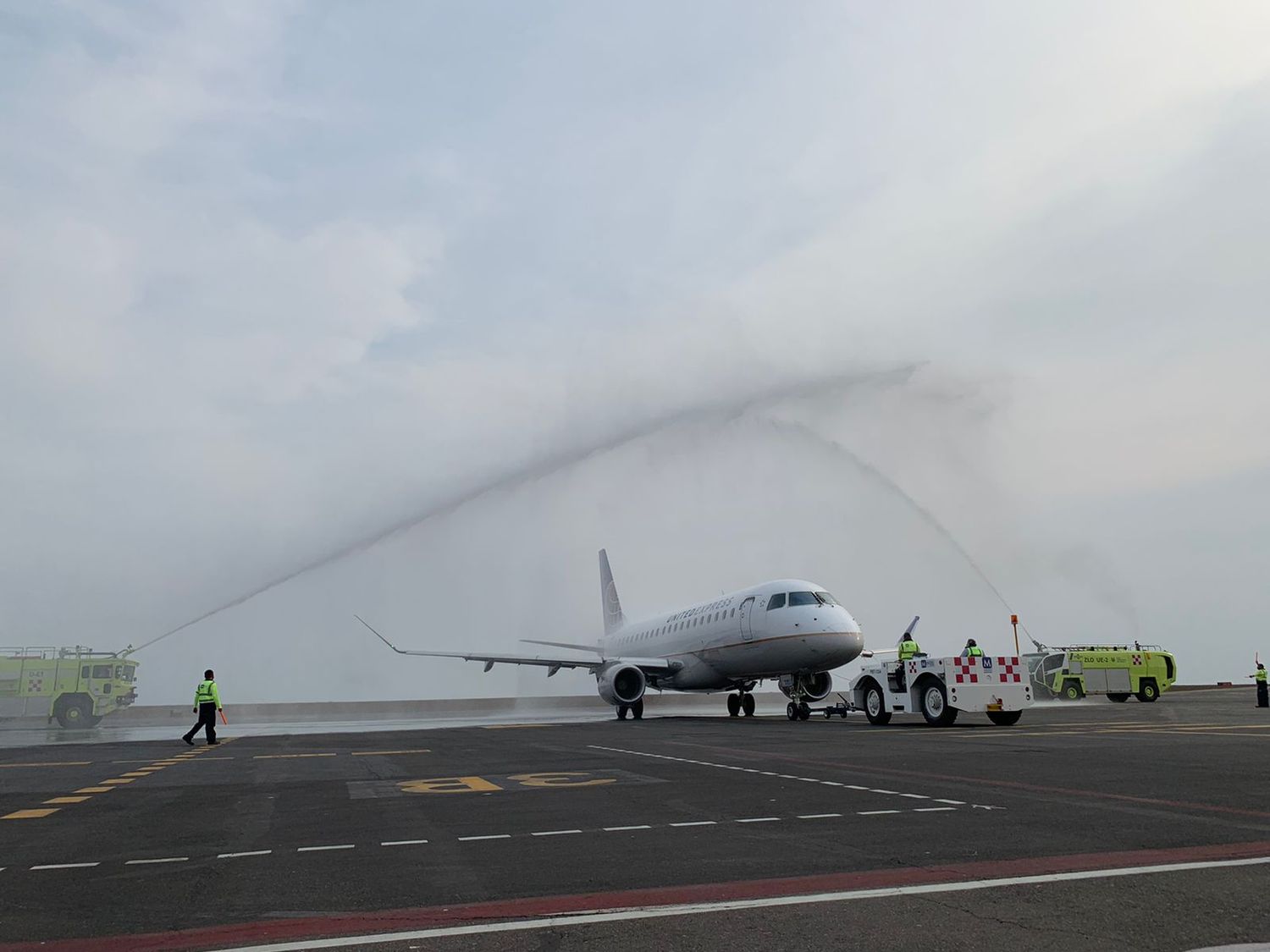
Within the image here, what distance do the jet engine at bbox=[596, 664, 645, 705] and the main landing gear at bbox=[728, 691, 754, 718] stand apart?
489 cm

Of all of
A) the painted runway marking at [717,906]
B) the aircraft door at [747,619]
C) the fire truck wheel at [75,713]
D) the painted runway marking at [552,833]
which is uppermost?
the aircraft door at [747,619]

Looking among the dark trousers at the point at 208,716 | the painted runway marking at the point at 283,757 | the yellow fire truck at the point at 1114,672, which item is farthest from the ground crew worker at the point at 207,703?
the yellow fire truck at the point at 1114,672

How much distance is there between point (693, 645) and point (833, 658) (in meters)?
7.40

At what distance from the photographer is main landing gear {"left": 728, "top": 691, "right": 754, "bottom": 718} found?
1608 inches

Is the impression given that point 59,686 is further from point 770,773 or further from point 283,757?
point 770,773

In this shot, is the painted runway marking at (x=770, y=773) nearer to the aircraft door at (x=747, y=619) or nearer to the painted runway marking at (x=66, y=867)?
the painted runway marking at (x=66, y=867)

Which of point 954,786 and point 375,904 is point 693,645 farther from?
point 375,904

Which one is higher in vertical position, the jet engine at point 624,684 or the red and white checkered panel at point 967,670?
the red and white checkered panel at point 967,670

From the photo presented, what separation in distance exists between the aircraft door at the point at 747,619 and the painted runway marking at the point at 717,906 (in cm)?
2730

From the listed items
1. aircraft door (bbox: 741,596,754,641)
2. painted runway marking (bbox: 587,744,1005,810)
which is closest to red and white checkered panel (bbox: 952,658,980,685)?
painted runway marking (bbox: 587,744,1005,810)

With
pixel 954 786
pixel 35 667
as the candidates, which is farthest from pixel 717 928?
pixel 35 667

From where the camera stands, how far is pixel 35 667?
1624 inches

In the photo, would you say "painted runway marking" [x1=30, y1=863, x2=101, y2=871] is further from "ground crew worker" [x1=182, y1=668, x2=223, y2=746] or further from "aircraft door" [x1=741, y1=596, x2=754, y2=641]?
"aircraft door" [x1=741, y1=596, x2=754, y2=641]

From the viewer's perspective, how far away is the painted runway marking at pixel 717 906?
5.36 meters
